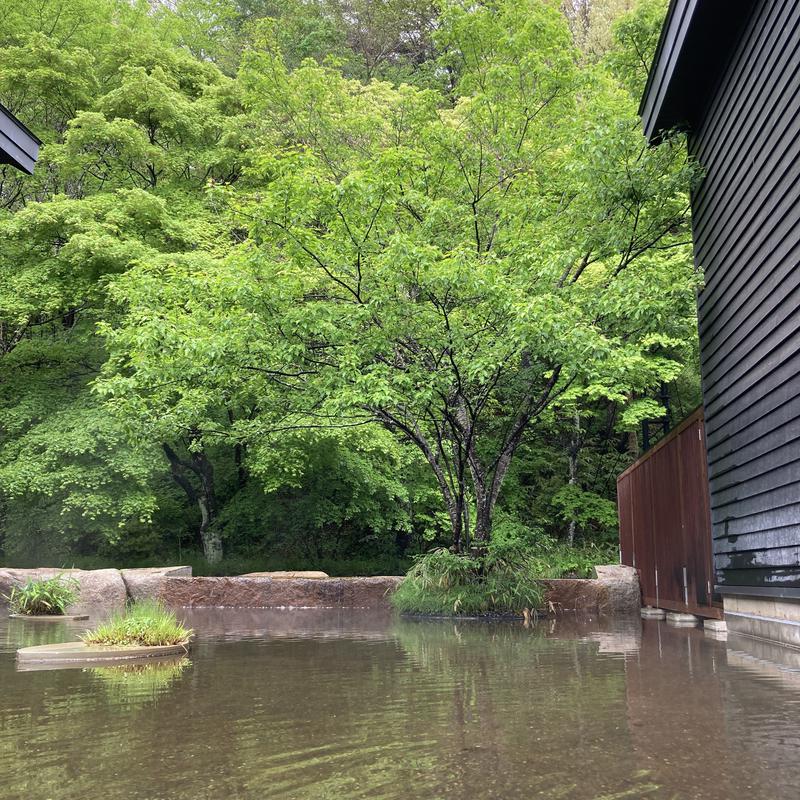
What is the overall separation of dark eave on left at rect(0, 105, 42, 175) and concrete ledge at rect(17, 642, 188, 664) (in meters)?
4.40

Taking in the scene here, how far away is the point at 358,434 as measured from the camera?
17.4 metres

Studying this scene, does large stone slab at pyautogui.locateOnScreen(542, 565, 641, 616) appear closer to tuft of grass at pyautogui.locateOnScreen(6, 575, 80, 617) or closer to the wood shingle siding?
the wood shingle siding

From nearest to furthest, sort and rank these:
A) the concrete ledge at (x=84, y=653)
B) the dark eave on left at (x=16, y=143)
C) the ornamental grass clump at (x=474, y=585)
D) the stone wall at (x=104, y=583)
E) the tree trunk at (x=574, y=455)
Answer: the concrete ledge at (x=84, y=653), the dark eave on left at (x=16, y=143), the ornamental grass clump at (x=474, y=585), the stone wall at (x=104, y=583), the tree trunk at (x=574, y=455)

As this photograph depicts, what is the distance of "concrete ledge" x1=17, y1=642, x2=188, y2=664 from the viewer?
6141 mm

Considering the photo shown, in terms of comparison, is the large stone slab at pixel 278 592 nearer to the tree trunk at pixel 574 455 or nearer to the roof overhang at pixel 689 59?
the roof overhang at pixel 689 59

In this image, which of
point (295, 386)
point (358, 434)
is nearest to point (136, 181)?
point (358, 434)

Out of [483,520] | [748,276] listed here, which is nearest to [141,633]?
[748,276]

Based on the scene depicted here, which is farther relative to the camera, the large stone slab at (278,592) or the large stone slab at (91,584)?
the large stone slab at (278,592)

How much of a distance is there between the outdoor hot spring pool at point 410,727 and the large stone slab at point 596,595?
17.3 ft

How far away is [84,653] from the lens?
Answer: 6.23m

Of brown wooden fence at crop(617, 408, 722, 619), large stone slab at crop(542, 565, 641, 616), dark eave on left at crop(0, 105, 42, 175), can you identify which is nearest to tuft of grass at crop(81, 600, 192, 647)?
dark eave on left at crop(0, 105, 42, 175)

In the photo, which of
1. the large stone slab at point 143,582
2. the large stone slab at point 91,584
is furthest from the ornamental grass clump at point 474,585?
the large stone slab at point 91,584

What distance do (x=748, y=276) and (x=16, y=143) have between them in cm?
662

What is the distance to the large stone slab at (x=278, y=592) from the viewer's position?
14.2 m
